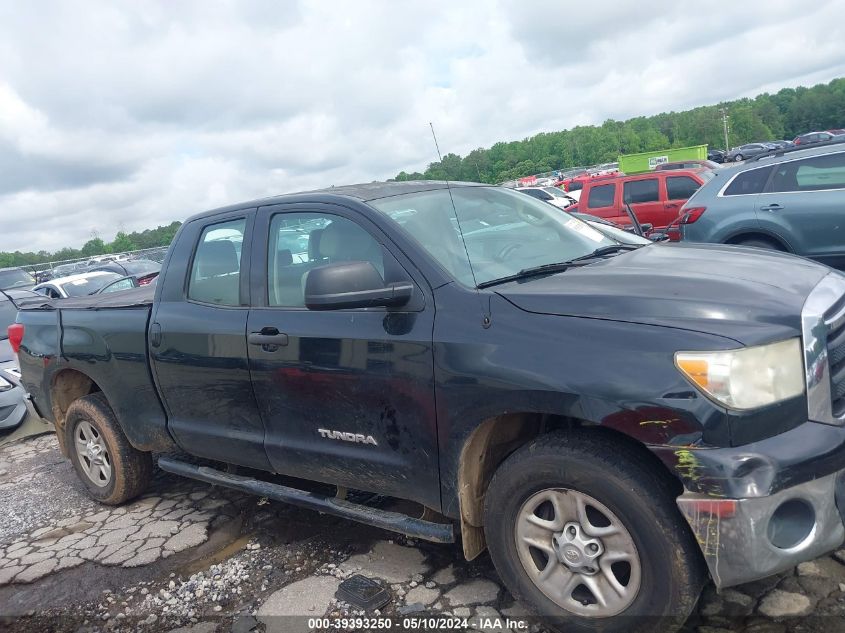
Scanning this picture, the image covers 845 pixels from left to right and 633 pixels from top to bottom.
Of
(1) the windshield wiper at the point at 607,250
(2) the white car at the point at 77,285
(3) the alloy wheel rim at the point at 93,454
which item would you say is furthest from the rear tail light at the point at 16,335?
(2) the white car at the point at 77,285

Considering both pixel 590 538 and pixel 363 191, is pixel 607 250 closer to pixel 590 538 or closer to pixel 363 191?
pixel 363 191

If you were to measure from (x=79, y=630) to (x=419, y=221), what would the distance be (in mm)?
2507

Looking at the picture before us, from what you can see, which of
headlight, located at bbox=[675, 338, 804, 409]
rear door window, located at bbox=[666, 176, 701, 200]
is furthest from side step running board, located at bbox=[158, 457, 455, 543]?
rear door window, located at bbox=[666, 176, 701, 200]

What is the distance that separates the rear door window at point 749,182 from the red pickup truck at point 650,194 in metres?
5.55

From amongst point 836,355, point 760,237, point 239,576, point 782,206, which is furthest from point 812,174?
point 239,576

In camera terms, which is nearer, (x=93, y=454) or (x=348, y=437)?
(x=348, y=437)

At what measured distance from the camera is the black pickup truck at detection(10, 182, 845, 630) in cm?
220

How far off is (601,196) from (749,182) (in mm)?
6642

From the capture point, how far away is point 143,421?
164 inches

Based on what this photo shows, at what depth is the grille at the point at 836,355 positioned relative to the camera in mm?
2352

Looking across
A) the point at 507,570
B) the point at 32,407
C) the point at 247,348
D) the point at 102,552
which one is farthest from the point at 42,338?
the point at 507,570

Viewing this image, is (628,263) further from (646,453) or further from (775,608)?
(775,608)

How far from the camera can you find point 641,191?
45.3ft

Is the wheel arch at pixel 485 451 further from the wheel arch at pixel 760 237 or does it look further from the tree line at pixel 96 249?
the tree line at pixel 96 249
